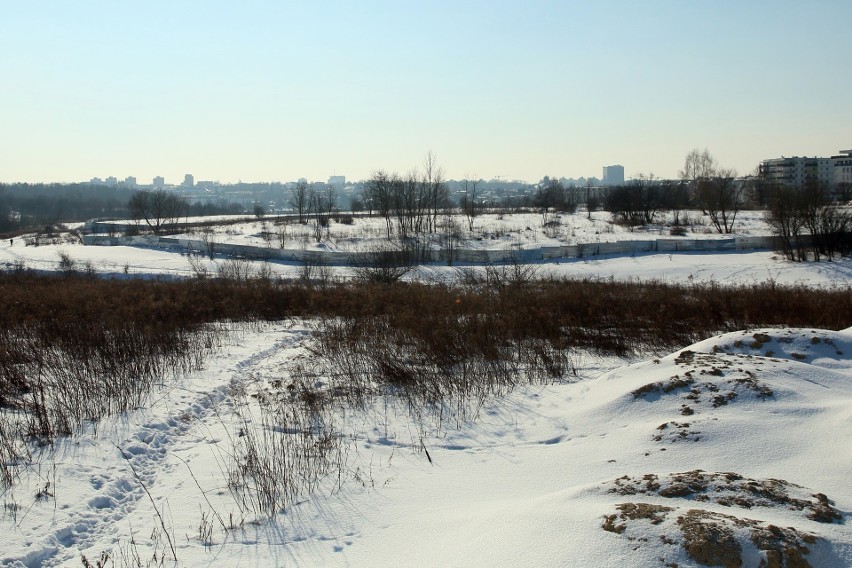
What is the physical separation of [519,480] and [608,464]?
0.75m

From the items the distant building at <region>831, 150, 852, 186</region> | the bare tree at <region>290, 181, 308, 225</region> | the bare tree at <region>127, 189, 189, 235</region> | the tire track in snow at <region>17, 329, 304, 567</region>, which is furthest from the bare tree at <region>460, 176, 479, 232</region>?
the distant building at <region>831, 150, 852, 186</region>

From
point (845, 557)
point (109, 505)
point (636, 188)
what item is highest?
point (636, 188)

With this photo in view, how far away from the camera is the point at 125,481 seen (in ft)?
18.0

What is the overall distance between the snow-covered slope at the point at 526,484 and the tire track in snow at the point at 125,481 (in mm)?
18

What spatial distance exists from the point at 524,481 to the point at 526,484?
78mm

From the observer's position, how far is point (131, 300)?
15.6 m

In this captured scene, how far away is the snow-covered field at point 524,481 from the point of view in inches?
140

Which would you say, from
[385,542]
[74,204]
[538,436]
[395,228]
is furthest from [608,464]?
[74,204]

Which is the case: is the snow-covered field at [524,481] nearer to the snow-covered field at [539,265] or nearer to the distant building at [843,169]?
the snow-covered field at [539,265]

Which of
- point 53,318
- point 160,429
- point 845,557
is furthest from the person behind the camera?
point 53,318

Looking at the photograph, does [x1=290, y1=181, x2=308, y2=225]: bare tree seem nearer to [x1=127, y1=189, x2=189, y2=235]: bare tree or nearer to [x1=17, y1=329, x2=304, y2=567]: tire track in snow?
[x1=127, y1=189, x2=189, y2=235]: bare tree

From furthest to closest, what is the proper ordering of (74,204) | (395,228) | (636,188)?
(74,204)
(636,188)
(395,228)

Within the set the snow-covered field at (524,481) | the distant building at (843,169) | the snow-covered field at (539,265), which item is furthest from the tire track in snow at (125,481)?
the distant building at (843,169)

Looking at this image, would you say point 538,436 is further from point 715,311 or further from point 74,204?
point 74,204
